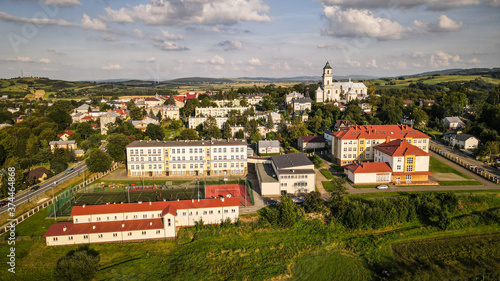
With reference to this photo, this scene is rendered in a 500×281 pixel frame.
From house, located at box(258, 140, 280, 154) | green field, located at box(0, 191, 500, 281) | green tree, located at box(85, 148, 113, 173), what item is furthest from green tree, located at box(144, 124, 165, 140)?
green field, located at box(0, 191, 500, 281)

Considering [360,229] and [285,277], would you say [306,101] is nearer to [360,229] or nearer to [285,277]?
[360,229]

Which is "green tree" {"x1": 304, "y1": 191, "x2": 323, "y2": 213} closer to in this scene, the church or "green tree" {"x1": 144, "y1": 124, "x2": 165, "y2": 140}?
"green tree" {"x1": 144, "y1": 124, "x2": 165, "y2": 140}

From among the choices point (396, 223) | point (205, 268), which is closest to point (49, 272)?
point (205, 268)

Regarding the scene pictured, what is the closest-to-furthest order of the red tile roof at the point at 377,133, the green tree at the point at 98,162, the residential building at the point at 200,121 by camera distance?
the green tree at the point at 98,162, the red tile roof at the point at 377,133, the residential building at the point at 200,121

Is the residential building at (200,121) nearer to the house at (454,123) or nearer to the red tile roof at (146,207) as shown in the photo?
the red tile roof at (146,207)

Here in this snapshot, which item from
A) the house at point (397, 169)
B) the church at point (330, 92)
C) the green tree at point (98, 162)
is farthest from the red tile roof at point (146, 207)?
the church at point (330, 92)

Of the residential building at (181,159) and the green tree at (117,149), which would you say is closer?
the residential building at (181,159)

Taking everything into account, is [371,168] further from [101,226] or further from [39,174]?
[39,174]
